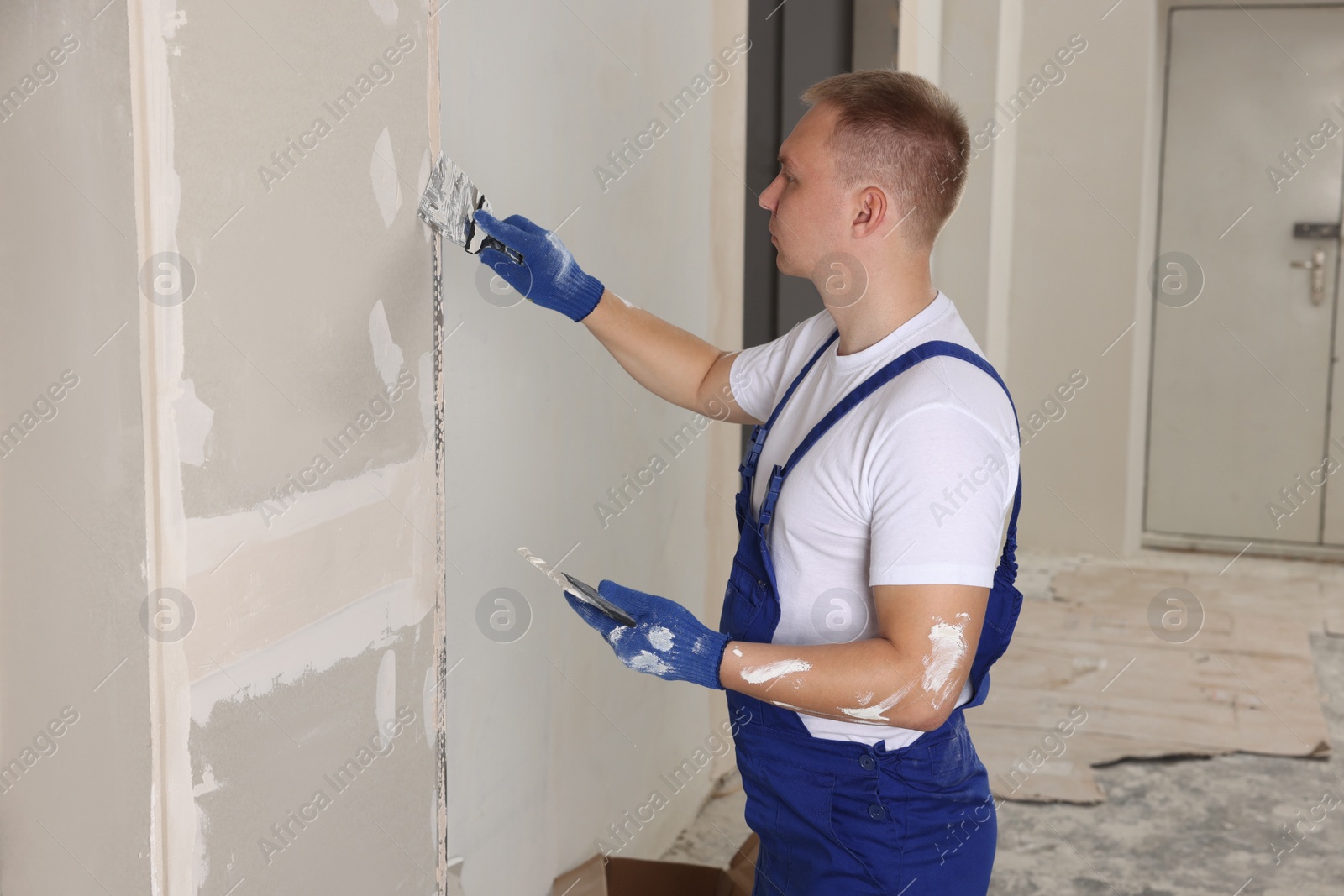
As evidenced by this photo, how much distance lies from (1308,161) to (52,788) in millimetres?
5515

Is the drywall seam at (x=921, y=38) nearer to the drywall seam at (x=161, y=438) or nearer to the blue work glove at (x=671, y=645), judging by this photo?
the blue work glove at (x=671, y=645)

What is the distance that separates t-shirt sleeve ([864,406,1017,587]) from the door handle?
4.64m

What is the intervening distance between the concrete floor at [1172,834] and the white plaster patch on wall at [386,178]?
1844mm

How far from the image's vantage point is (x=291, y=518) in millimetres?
1158

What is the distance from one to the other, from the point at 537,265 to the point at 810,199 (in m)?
0.39

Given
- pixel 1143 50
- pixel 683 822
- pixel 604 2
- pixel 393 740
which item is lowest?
pixel 683 822

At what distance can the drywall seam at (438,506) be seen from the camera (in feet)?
4.36

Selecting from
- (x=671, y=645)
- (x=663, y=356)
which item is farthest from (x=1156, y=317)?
(x=671, y=645)

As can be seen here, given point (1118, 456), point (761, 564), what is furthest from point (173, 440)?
point (1118, 456)

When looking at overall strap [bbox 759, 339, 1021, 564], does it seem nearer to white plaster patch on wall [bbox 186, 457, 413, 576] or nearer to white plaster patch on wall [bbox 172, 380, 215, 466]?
white plaster patch on wall [bbox 186, 457, 413, 576]

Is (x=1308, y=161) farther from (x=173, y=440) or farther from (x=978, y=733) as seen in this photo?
(x=173, y=440)

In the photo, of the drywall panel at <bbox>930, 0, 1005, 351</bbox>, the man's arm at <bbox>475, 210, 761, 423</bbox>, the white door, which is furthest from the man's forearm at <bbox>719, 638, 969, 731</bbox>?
the white door

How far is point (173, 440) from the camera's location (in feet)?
3.26

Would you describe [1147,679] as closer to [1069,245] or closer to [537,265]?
[1069,245]
